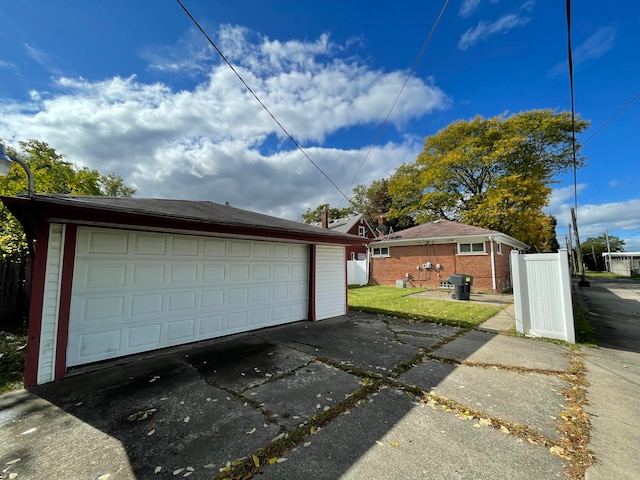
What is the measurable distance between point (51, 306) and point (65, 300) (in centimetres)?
15

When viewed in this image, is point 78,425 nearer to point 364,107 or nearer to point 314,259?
point 314,259

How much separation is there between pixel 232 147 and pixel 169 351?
7993 millimetres

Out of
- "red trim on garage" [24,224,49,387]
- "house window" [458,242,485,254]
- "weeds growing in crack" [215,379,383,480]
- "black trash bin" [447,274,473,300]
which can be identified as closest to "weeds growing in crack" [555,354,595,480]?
"weeds growing in crack" [215,379,383,480]

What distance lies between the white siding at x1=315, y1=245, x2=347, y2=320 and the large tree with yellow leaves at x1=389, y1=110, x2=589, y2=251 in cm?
1539

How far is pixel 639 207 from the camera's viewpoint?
80.7 ft

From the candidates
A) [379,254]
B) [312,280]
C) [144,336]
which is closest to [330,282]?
[312,280]

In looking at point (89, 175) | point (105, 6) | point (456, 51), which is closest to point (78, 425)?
point (105, 6)

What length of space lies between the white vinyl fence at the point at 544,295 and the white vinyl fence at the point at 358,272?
39.0 feet

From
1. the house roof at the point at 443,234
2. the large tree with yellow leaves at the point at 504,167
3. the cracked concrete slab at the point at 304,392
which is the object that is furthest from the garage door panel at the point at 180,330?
the large tree with yellow leaves at the point at 504,167

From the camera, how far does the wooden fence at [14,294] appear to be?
242 inches

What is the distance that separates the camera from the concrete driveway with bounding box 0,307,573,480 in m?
2.07

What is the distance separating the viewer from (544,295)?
5758 mm

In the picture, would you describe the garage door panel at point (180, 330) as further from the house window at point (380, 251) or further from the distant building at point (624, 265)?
the distant building at point (624, 265)

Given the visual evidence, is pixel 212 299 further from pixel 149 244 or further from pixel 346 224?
pixel 346 224
